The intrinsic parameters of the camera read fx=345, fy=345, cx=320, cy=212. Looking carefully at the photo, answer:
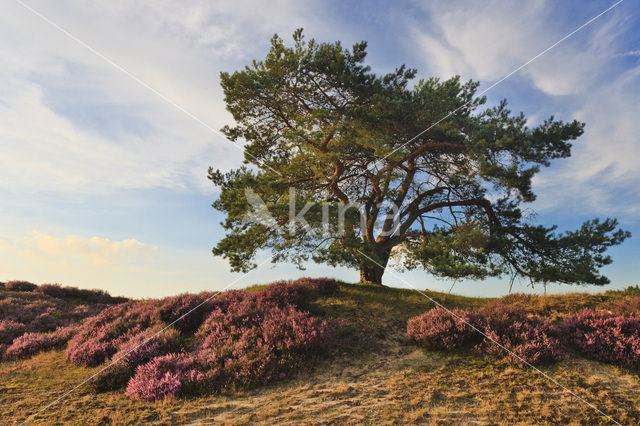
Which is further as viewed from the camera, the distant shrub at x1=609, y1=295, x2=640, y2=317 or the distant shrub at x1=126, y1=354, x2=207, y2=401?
the distant shrub at x1=609, y1=295, x2=640, y2=317

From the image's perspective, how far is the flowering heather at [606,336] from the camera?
676cm

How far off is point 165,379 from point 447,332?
234 inches

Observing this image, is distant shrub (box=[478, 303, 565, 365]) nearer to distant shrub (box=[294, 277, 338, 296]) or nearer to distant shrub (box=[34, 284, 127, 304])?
distant shrub (box=[294, 277, 338, 296])

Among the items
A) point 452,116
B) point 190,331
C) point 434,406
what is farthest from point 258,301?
point 452,116

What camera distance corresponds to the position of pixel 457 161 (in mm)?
15250

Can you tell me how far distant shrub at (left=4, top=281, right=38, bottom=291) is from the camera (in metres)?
18.5

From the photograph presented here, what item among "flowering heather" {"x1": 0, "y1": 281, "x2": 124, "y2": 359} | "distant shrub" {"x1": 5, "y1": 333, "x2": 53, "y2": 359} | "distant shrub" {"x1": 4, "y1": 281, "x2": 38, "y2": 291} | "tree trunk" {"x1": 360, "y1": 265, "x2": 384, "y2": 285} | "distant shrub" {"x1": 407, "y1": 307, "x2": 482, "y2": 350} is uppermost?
"tree trunk" {"x1": 360, "y1": 265, "x2": 384, "y2": 285}

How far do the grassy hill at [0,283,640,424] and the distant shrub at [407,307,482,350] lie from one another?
0.23 m

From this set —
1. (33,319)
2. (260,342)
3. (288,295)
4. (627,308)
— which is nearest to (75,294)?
(33,319)

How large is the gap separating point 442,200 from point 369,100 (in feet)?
21.3

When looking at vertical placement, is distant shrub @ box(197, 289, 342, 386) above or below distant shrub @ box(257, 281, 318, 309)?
→ below

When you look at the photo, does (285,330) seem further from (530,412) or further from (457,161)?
(457,161)

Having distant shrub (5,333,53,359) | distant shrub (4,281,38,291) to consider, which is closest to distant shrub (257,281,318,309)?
distant shrub (5,333,53,359)

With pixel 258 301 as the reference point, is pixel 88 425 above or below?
below
